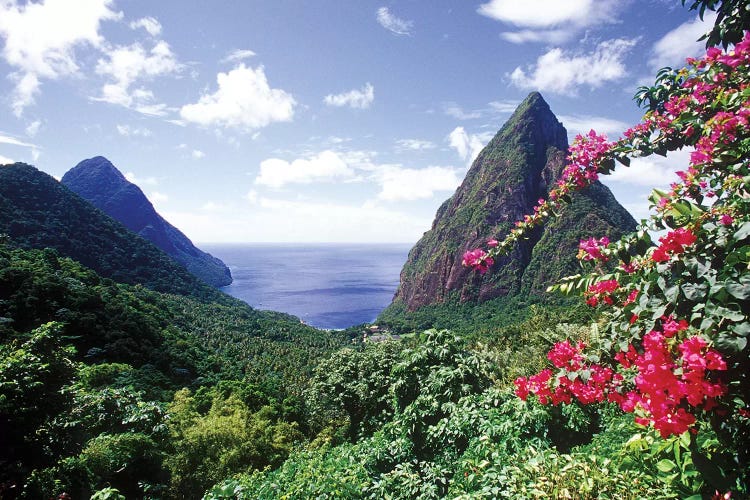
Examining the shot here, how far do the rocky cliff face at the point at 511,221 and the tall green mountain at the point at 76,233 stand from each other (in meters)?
64.9

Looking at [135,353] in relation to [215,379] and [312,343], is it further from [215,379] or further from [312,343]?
[312,343]

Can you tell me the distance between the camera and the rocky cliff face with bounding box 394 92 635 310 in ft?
309

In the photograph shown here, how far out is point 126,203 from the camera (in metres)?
165

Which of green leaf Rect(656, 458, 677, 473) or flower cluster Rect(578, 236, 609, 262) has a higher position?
flower cluster Rect(578, 236, 609, 262)

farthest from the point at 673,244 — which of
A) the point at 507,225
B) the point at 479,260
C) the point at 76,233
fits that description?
the point at 507,225

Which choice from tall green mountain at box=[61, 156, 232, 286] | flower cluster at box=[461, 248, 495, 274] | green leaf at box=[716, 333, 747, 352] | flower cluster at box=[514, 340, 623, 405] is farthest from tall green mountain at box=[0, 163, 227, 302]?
tall green mountain at box=[61, 156, 232, 286]

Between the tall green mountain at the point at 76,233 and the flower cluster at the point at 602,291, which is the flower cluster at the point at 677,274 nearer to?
the flower cluster at the point at 602,291

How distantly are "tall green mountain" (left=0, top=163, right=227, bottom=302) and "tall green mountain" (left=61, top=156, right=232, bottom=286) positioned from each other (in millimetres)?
82132

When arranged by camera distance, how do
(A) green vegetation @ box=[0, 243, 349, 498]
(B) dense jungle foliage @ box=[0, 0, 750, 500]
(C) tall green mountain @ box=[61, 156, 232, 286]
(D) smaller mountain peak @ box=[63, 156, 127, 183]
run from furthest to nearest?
(D) smaller mountain peak @ box=[63, 156, 127, 183] → (C) tall green mountain @ box=[61, 156, 232, 286] → (A) green vegetation @ box=[0, 243, 349, 498] → (B) dense jungle foliage @ box=[0, 0, 750, 500]

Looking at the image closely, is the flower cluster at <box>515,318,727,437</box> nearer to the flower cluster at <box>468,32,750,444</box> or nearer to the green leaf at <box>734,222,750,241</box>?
the flower cluster at <box>468,32,750,444</box>

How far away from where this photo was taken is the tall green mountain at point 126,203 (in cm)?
16009

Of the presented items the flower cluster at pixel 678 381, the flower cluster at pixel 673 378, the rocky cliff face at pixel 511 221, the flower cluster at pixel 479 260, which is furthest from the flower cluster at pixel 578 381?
the rocky cliff face at pixel 511 221

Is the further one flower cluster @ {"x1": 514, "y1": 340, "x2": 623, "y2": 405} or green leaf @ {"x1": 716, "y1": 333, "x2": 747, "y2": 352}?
flower cluster @ {"x1": 514, "y1": 340, "x2": 623, "y2": 405}

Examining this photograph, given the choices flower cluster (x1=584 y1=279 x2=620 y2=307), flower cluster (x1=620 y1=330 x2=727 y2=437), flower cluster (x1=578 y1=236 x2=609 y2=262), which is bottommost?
flower cluster (x1=620 y1=330 x2=727 y2=437)
